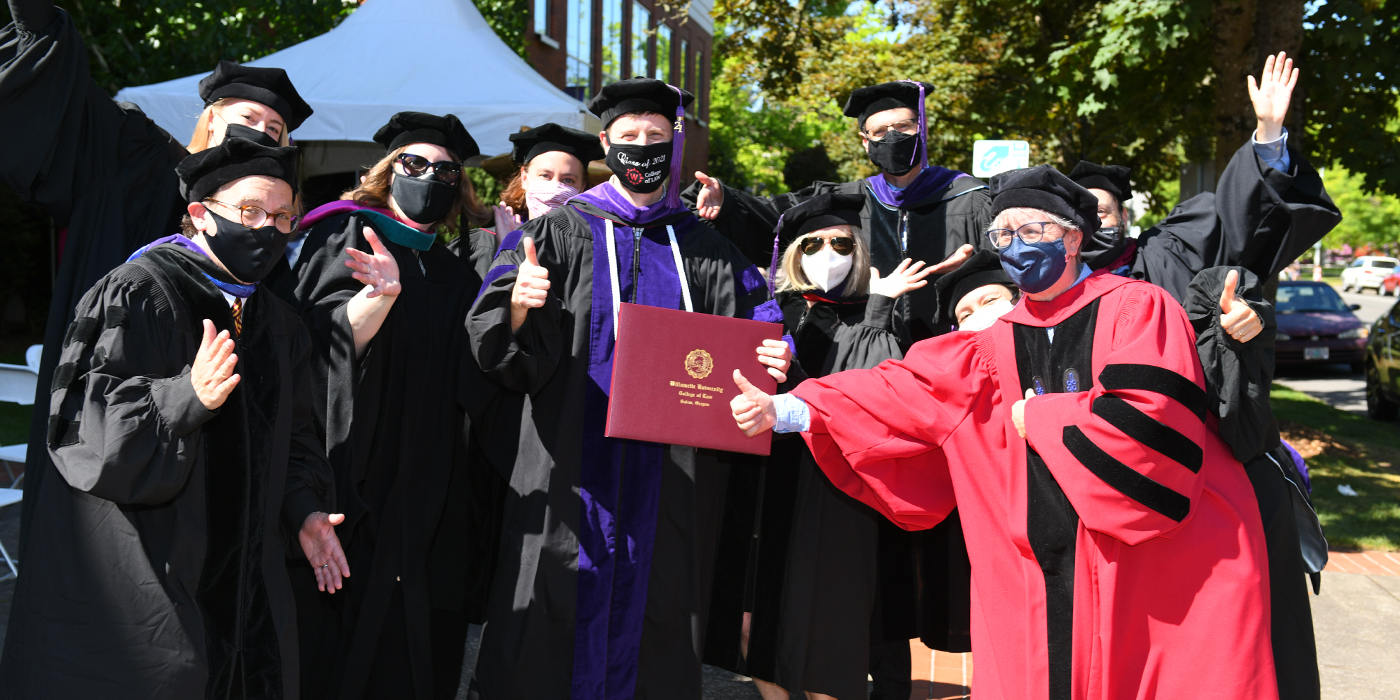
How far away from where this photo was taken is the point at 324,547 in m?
3.11

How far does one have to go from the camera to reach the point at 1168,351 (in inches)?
112

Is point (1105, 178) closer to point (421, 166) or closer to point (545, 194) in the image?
point (545, 194)

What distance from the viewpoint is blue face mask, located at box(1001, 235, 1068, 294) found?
9.70 ft

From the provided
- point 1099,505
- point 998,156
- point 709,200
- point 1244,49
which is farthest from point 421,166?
point 1244,49

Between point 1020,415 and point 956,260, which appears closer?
point 1020,415

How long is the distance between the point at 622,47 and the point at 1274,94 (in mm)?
26258

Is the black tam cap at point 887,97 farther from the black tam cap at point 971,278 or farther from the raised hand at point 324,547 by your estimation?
the raised hand at point 324,547

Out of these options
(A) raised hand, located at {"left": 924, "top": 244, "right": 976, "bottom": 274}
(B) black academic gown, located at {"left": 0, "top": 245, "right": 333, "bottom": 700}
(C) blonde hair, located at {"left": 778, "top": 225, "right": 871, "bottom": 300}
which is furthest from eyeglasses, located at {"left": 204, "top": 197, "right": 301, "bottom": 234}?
(A) raised hand, located at {"left": 924, "top": 244, "right": 976, "bottom": 274}

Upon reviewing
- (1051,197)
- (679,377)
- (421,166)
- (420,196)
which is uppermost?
(421,166)

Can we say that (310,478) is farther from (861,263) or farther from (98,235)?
(861,263)

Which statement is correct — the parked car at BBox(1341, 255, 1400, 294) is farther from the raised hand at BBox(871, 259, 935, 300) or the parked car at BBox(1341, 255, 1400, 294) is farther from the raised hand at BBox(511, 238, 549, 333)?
the raised hand at BBox(511, 238, 549, 333)

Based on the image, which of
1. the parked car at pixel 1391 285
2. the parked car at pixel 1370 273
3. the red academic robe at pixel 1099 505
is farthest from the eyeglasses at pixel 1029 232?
the parked car at pixel 1370 273

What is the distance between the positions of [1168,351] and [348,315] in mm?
2585

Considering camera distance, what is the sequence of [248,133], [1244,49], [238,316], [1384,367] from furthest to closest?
[1384,367] → [1244,49] → [248,133] → [238,316]
